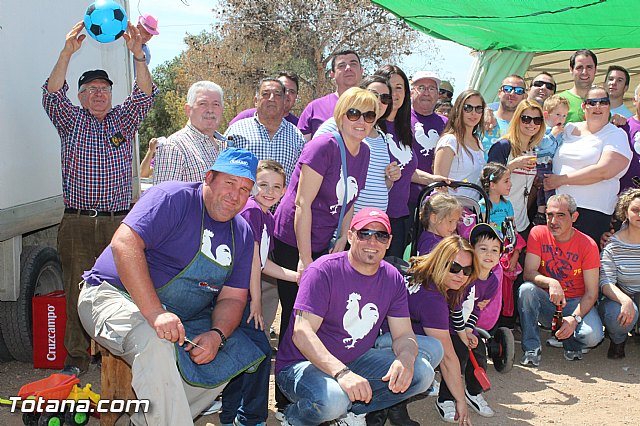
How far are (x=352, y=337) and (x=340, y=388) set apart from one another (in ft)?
1.24

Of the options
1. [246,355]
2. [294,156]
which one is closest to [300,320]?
[246,355]

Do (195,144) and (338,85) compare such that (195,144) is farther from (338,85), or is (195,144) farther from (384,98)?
(338,85)

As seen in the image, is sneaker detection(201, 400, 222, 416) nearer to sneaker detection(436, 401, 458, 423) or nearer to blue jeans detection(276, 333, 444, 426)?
blue jeans detection(276, 333, 444, 426)

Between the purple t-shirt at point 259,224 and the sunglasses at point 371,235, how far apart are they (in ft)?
2.31

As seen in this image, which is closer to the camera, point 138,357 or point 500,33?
point 138,357

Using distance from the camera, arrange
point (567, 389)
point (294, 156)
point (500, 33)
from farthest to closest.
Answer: point (500, 33), point (294, 156), point (567, 389)

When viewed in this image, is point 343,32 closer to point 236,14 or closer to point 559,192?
point 236,14

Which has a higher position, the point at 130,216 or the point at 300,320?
the point at 130,216

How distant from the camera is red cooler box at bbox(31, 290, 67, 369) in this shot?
17.5ft

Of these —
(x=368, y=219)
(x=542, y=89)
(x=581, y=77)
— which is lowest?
(x=368, y=219)

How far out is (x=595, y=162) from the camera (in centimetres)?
648

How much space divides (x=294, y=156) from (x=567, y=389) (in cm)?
286

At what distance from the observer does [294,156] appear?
5.88m

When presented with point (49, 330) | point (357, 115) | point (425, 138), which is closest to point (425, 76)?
point (425, 138)
